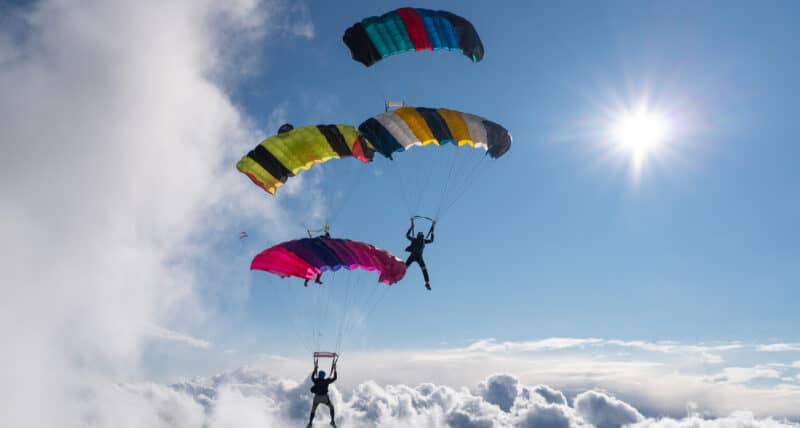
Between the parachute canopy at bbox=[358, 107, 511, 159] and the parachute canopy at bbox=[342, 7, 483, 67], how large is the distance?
2304 millimetres

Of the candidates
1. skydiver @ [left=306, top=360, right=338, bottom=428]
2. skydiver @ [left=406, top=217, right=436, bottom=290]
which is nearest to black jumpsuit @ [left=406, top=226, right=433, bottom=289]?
skydiver @ [left=406, top=217, right=436, bottom=290]

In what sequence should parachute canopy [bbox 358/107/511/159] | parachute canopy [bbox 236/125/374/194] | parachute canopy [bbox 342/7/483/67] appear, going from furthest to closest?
parachute canopy [bbox 236/125/374/194] < parachute canopy [bbox 358/107/511/159] < parachute canopy [bbox 342/7/483/67]

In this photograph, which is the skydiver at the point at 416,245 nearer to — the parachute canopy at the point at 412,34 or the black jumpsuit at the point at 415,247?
the black jumpsuit at the point at 415,247

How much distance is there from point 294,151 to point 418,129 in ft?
17.0

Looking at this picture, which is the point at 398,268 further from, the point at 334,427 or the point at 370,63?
the point at 370,63

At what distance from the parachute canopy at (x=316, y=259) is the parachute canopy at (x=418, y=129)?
13.1 feet

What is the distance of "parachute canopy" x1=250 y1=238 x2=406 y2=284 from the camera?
1822 centimetres

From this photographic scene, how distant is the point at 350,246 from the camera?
19109 millimetres

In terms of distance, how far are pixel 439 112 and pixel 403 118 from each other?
1.43 metres

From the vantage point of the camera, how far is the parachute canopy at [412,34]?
1814 cm

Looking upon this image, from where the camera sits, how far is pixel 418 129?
18844mm

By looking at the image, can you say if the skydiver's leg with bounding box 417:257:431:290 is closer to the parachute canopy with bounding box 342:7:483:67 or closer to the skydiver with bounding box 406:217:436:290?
the skydiver with bounding box 406:217:436:290

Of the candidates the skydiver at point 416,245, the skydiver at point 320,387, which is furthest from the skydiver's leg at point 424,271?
the skydiver at point 320,387

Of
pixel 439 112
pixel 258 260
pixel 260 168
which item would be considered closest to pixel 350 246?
pixel 258 260
